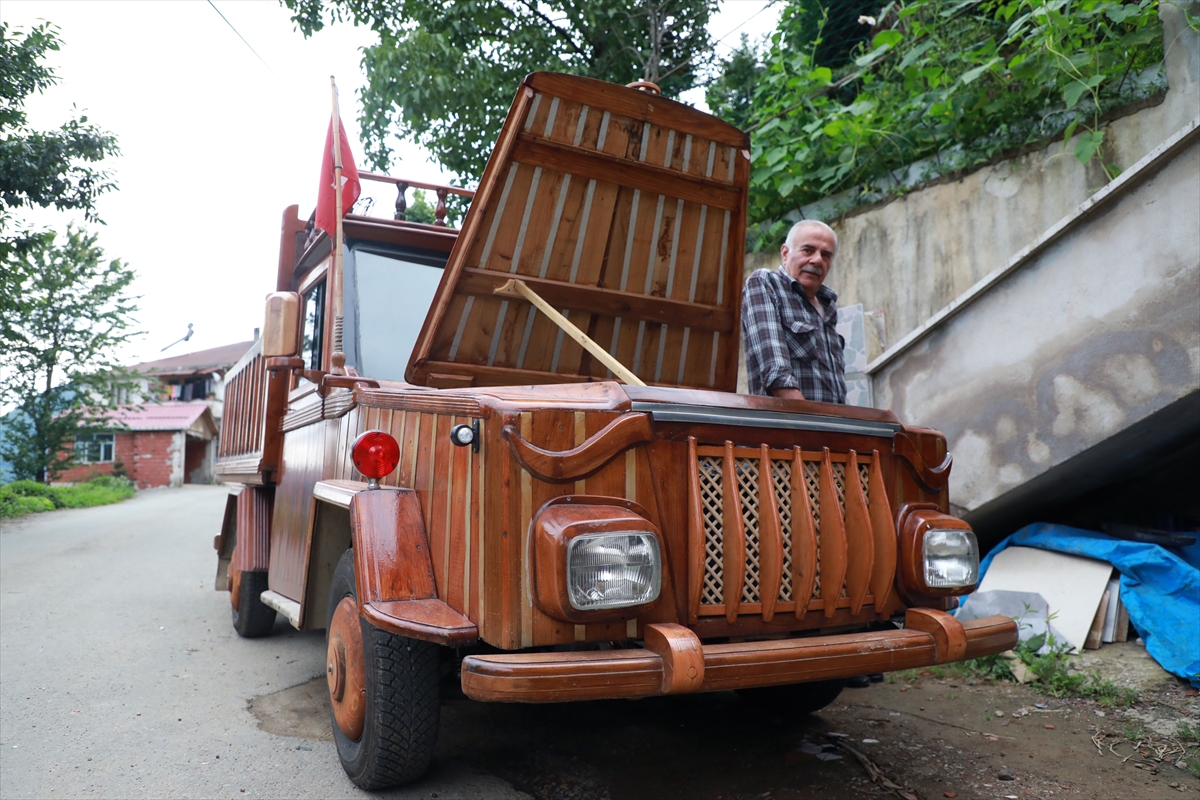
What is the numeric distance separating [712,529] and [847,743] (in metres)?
1.50

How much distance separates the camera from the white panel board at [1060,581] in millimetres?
3957

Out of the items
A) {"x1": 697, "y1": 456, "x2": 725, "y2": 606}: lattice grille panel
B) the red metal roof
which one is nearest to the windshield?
{"x1": 697, "y1": 456, "x2": 725, "y2": 606}: lattice grille panel

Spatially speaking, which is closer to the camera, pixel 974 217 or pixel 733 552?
pixel 733 552

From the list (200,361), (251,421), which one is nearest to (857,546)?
(251,421)

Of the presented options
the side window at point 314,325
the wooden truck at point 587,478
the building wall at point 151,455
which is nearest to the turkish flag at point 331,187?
the wooden truck at point 587,478

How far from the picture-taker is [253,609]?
4.95 m

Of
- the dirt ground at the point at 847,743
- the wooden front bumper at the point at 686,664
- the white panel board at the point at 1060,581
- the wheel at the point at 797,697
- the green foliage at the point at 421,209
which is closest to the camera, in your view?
the wooden front bumper at the point at 686,664

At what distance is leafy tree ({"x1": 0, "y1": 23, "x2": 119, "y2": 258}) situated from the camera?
951 centimetres

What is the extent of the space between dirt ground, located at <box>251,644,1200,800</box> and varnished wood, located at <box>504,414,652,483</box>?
3.19 feet

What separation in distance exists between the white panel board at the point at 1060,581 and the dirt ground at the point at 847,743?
17cm

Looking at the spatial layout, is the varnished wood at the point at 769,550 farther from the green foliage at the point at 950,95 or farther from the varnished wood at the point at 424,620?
the green foliage at the point at 950,95

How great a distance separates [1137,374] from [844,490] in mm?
2358

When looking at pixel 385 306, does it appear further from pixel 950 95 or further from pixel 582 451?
pixel 950 95

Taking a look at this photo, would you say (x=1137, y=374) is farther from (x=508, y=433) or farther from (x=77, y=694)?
(x=77, y=694)
